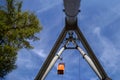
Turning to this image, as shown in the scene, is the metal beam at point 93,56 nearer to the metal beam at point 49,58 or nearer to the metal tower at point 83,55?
the metal tower at point 83,55

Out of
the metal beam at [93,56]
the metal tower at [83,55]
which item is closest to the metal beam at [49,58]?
the metal tower at [83,55]

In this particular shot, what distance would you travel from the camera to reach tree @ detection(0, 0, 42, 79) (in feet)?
59.3

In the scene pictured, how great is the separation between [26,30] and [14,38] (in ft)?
3.32

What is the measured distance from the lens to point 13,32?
60.4 feet

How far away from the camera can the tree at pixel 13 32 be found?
18.1m

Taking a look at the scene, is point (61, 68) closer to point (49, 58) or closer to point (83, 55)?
point (49, 58)

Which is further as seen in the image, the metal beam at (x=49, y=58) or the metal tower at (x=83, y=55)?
the metal beam at (x=49, y=58)

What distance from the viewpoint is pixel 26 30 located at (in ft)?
62.0

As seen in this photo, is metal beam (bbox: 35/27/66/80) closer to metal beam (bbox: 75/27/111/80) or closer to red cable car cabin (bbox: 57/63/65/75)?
red cable car cabin (bbox: 57/63/65/75)

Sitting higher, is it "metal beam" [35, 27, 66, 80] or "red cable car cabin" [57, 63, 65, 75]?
"metal beam" [35, 27, 66, 80]

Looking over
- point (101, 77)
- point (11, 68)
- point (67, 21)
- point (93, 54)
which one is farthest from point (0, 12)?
point (101, 77)

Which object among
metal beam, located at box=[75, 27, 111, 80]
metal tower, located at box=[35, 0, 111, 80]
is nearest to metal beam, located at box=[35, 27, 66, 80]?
metal tower, located at box=[35, 0, 111, 80]

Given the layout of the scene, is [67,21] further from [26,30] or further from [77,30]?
[26,30]

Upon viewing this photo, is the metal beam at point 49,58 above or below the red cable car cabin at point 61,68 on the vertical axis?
above
